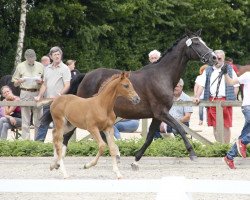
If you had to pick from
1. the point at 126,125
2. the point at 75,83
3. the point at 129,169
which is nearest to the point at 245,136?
the point at 129,169

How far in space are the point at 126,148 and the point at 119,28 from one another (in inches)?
1193

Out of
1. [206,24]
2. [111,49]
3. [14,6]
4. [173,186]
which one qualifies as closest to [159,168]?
[173,186]

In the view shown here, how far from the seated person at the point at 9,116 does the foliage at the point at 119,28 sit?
923 inches

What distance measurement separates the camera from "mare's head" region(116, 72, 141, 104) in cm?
1245

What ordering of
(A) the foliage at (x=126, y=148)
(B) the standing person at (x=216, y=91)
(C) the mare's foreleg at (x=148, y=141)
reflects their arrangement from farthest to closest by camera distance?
(B) the standing person at (x=216, y=91) → (A) the foliage at (x=126, y=148) → (C) the mare's foreleg at (x=148, y=141)

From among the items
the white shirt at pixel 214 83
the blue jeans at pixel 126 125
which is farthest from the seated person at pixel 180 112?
the blue jeans at pixel 126 125

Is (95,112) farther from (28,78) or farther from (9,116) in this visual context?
(9,116)

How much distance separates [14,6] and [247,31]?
16071mm

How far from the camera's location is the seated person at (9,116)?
1677 centimetres

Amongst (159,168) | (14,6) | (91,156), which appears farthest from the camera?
(14,6)

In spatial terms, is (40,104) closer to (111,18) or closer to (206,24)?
(111,18)

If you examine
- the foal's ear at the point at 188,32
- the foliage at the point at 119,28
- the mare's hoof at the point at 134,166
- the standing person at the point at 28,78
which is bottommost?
the foliage at the point at 119,28

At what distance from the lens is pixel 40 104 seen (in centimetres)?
1560

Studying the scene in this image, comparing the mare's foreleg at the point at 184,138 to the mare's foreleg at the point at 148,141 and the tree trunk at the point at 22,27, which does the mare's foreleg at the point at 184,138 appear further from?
the tree trunk at the point at 22,27
